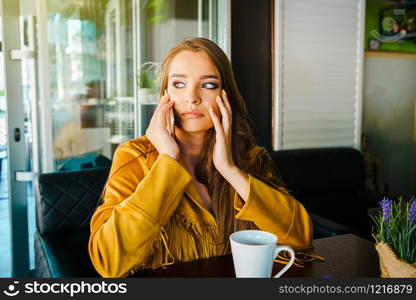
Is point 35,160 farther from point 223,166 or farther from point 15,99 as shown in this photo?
point 223,166

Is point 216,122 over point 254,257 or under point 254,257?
over

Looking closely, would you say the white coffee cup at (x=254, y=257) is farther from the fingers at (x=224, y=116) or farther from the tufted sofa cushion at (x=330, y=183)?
the tufted sofa cushion at (x=330, y=183)

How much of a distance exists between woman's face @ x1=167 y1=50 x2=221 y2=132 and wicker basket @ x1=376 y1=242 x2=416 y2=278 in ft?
1.88

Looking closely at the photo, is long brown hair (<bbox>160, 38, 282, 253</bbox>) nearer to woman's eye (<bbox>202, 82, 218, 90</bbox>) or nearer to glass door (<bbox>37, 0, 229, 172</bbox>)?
woman's eye (<bbox>202, 82, 218, 90</bbox>)

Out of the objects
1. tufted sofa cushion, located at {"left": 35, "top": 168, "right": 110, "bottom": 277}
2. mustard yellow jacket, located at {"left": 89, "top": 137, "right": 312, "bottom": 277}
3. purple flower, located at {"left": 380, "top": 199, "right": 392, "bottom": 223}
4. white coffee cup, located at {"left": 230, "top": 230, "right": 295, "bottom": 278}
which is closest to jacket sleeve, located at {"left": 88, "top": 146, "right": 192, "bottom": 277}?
mustard yellow jacket, located at {"left": 89, "top": 137, "right": 312, "bottom": 277}

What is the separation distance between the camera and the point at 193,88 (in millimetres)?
1123

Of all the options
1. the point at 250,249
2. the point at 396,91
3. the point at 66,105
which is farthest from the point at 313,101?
the point at 250,249

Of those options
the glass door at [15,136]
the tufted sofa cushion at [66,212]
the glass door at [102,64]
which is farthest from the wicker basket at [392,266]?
the glass door at [15,136]

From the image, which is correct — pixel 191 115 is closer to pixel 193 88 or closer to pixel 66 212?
pixel 193 88

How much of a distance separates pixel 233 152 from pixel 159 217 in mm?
420

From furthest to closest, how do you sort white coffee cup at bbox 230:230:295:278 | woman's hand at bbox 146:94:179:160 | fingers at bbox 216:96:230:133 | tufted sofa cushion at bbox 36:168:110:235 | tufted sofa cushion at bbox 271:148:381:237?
1. tufted sofa cushion at bbox 271:148:381:237
2. tufted sofa cushion at bbox 36:168:110:235
3. fingers at bbox 216:96:230:133
4. woman's hand at bbox 146:94:179:160
5. white coffee cup at bbox 230:230:295:278

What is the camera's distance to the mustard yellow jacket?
3.09 ft

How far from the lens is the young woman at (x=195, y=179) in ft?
3.46

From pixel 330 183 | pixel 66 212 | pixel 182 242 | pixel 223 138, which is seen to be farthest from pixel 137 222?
pixel 330 183
